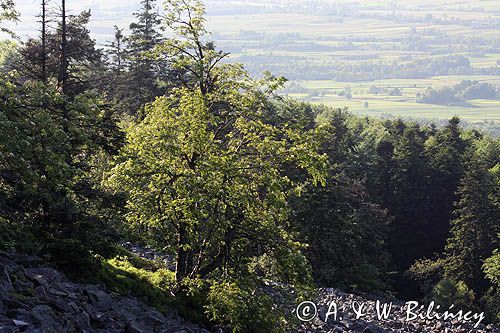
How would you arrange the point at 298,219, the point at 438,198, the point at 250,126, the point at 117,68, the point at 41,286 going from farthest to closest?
the point at 438,198
the point at 117,68
the point at 298,219
the point at 250,126
the point at 41,286

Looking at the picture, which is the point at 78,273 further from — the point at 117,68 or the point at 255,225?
the point at 117,68

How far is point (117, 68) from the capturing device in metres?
62.2

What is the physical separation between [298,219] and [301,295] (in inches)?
1010

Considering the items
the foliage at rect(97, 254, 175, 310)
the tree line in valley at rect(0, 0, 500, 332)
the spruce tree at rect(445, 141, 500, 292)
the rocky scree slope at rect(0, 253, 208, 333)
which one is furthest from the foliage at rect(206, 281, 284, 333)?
the spruce tree at rect(445, 141, 500, 292)

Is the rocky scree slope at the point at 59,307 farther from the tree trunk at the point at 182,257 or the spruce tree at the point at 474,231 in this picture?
the spruce tree at the point at 474,231

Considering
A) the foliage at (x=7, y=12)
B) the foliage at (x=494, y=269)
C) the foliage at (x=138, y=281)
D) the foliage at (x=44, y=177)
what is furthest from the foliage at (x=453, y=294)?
the foliage at (x=7, y=12)

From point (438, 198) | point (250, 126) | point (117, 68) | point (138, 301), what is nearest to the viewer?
point (138, 301)

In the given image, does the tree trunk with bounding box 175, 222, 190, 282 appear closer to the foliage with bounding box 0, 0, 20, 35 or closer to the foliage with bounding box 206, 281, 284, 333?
the foliage with bounding box 206, 281, 284, 333

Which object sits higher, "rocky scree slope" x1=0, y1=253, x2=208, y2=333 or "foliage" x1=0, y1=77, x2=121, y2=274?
"foliage" x1=0, y1=77, x2=121, y2=274

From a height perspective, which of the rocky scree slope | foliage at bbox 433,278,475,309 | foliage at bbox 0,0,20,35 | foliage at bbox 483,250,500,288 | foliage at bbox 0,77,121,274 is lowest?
foliage at bbox 433,278,475,309

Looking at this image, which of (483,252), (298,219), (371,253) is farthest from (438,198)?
(298,219)

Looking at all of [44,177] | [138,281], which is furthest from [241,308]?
[44,177]

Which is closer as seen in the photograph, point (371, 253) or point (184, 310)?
point (184, 310)

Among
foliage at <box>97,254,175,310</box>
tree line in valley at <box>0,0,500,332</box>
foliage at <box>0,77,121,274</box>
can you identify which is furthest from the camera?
foliage at <box>97,254,175,310</box>
